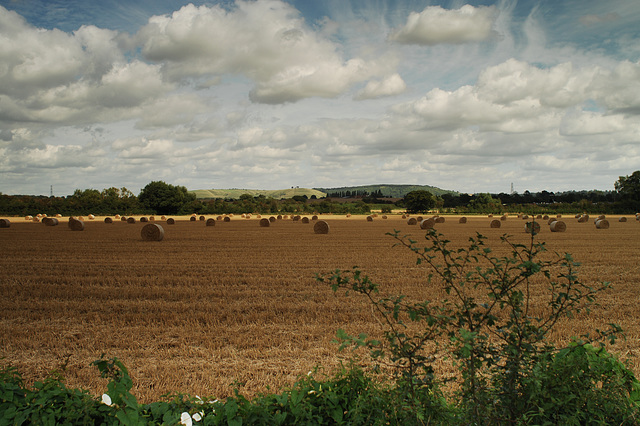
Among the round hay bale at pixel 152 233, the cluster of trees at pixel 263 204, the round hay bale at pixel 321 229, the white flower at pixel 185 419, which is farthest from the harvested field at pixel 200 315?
the cluster of trees at pixel 263 204

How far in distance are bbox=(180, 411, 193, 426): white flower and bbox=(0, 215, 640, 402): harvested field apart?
5.51 ft

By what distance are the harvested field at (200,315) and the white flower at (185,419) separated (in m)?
1.68

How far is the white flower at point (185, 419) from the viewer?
453 centimetres

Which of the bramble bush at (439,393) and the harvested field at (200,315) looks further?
the harvested field at (200,315)

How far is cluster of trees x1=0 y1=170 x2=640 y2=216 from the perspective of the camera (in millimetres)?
92375

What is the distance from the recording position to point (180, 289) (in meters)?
13.9

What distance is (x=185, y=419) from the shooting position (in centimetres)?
461

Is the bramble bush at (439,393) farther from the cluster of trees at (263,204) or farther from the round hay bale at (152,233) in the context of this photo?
the cluster of trees at (263,204)

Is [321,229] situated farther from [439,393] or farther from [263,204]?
[263,204]

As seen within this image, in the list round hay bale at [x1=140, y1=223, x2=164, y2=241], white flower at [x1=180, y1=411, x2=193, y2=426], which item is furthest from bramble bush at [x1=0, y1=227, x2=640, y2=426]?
round hay bale at [x1=140, y1=223, x2=164, y2=241]

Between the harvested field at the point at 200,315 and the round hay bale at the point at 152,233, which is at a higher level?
the round hay bale at the point at 152,233

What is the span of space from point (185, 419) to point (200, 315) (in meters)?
6.29

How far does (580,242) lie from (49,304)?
32.9m

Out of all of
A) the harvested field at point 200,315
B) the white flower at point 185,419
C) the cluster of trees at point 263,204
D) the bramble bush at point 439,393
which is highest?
the cluster of trees at point 263,204
